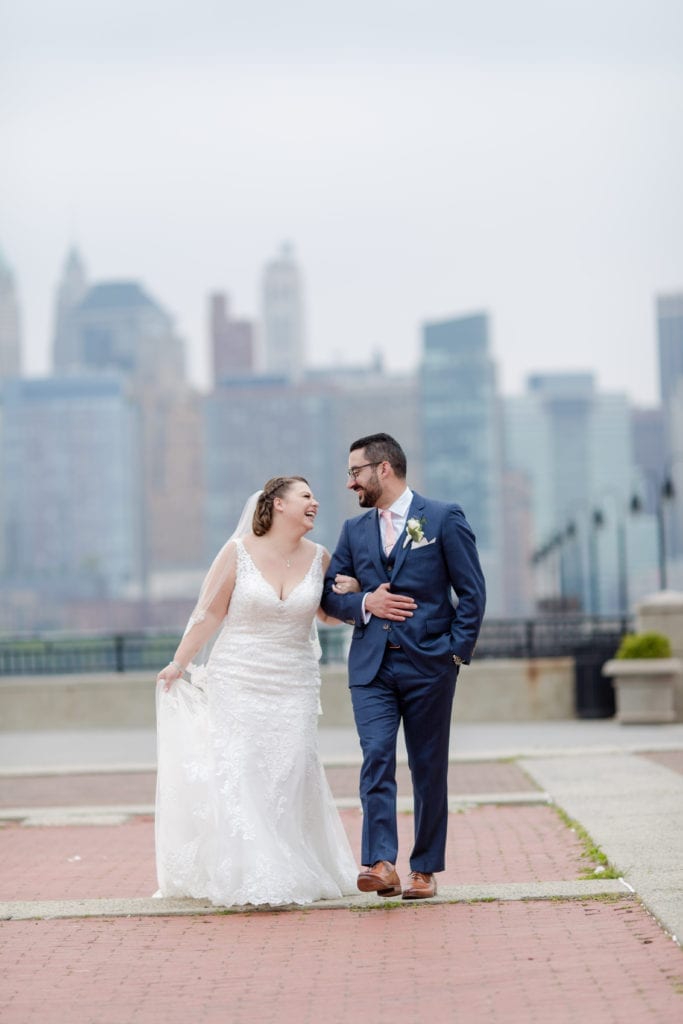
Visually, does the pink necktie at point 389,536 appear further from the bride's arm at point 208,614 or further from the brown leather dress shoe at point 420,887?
the brown leather dress shoe at point 420,887

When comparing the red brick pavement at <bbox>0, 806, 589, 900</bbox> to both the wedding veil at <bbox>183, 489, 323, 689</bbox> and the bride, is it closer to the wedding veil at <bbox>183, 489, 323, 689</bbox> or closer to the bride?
the bride

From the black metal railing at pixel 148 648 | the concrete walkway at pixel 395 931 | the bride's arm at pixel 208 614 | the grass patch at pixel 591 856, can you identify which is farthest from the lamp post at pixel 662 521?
the bride's arm at pixel 208 614

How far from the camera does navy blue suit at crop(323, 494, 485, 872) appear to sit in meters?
7.61

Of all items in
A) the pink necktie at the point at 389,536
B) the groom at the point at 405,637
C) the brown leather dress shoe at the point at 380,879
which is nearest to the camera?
the brown leather dress shoe at the point at 380,879

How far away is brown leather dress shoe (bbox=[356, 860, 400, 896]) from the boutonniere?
1.27 metres

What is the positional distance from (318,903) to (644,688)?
41.0 feet

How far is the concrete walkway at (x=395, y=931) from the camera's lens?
19.0 ft

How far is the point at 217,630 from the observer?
27.9 ft

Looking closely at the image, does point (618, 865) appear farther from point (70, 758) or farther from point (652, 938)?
point (70, 758)

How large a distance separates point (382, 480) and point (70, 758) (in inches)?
416

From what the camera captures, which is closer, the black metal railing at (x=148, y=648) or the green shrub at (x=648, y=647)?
the green shrub at (x=648, y=647)

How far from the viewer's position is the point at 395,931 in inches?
275

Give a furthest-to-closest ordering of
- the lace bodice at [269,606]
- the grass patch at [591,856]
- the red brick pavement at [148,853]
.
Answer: the red brick pavement at [148,853] < the grass patch at [591,856] < the lace bodice at [269,606]

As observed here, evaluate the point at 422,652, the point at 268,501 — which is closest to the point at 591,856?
the point at 422,652
